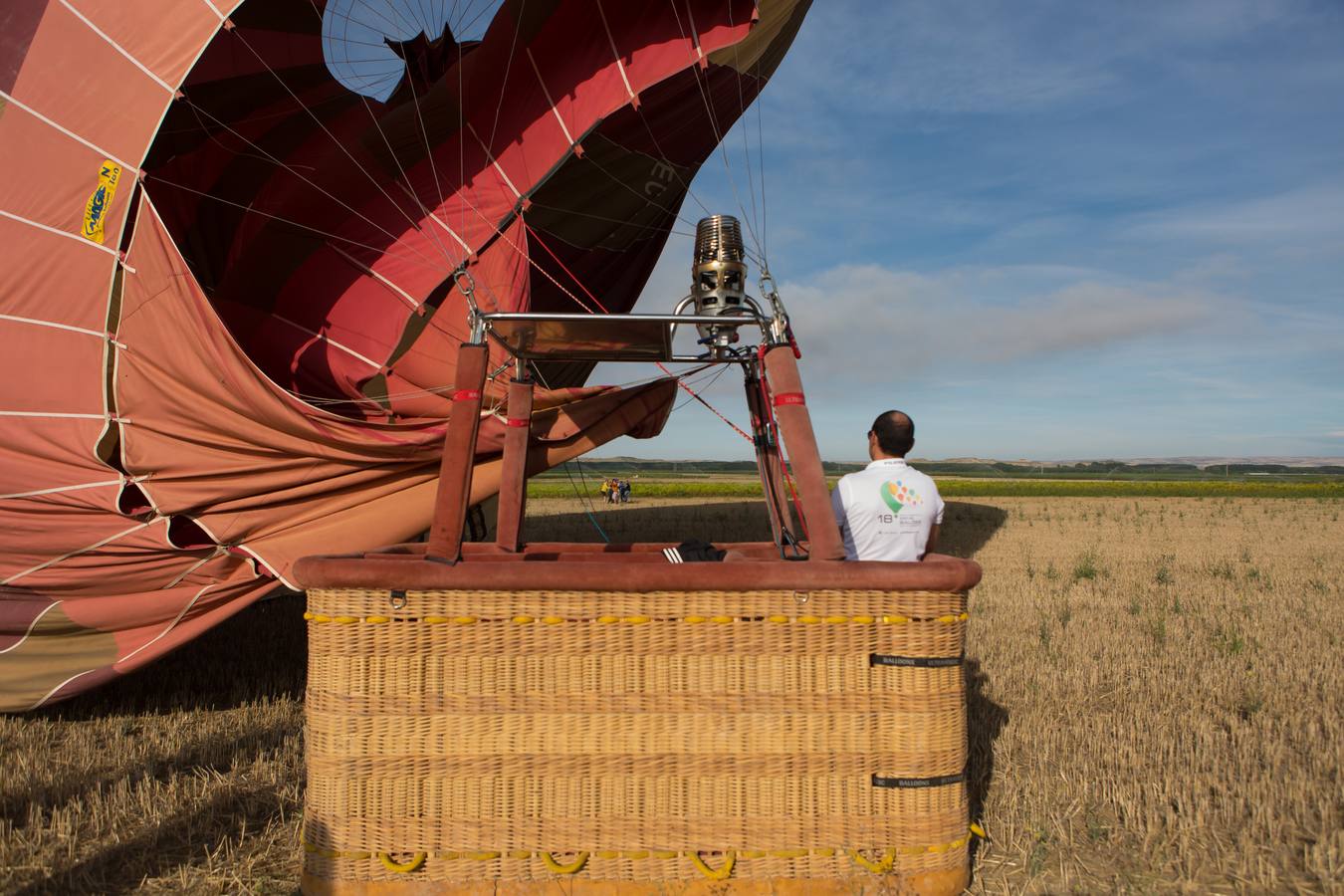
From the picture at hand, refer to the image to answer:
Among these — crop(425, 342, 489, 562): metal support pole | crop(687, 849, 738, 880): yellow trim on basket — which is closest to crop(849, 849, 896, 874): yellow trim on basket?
crop(687, 849, 738, 880): yellow trim on basket

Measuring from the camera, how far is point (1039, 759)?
3436 mm

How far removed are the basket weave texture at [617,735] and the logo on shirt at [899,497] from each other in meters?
0.74

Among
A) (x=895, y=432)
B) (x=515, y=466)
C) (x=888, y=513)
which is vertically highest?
(x=895, y=432)

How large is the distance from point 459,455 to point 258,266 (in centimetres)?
412

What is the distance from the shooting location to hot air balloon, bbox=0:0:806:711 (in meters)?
3.95

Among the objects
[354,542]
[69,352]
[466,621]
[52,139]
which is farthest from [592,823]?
[52,139]

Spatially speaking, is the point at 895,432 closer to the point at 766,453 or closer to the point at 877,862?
the point at 766,453

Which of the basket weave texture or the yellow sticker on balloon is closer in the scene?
the basket weave texture

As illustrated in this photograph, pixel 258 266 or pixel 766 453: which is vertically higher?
pixel 258 266

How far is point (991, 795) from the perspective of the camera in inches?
123

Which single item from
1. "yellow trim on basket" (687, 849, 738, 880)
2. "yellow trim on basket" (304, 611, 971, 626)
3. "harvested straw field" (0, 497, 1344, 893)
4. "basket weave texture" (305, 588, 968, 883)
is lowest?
"harvested straw field" (0, 497, 1344, 893)

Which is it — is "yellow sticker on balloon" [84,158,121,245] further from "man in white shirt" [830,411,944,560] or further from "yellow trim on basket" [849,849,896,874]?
"yellow trim on basket" [849,849,896,874]

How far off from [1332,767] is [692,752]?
109 inches

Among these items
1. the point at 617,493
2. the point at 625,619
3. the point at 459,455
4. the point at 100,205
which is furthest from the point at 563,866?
the point at 617,493
